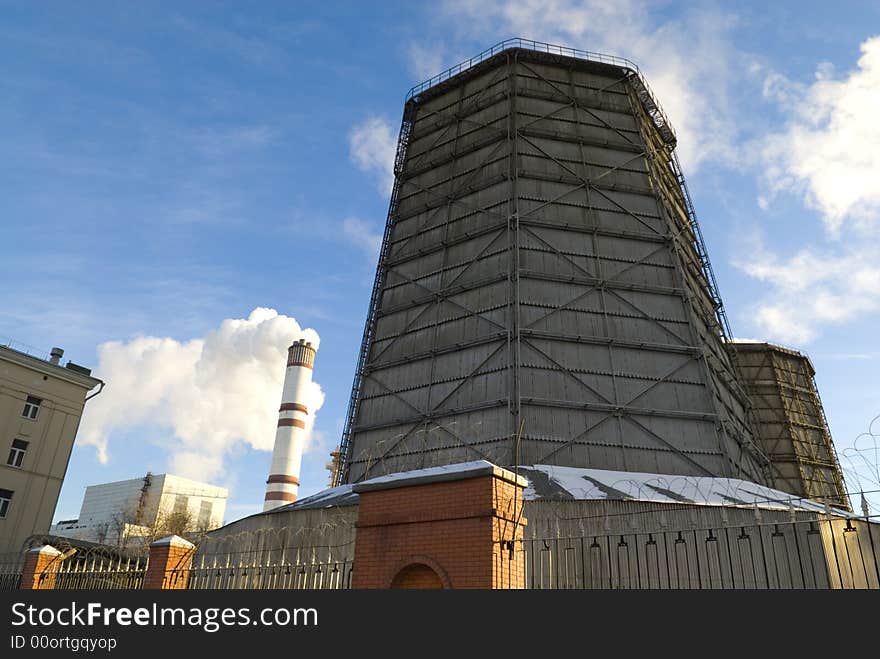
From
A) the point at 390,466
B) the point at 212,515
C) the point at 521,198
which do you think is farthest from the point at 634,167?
the point at 212,515

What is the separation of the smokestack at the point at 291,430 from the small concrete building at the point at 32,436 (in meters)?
23.1

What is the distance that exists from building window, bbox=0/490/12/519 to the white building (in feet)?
240

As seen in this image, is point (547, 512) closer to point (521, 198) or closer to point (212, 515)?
point (521, 198)

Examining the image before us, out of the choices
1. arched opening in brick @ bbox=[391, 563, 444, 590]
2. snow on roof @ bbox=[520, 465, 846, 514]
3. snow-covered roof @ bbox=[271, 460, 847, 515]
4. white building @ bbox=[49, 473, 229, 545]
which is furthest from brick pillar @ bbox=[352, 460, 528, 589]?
white building @ bbox=[49, 473, 229, 545]

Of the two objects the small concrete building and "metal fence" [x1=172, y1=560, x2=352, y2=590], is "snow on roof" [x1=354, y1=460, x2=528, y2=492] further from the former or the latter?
the small concrete building

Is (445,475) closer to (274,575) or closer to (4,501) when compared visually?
(274,575)

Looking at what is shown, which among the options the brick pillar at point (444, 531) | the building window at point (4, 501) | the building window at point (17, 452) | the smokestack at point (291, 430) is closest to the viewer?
the brick pillar at point (444, 531)

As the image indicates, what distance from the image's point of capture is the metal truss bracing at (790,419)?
37.3 m

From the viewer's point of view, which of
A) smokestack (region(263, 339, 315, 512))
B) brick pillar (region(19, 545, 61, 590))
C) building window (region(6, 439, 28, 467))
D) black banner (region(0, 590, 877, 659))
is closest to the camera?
black banner (region(0, 590, 877, 659))

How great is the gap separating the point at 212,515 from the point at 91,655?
11416cm

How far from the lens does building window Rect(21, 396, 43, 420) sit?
2669 centimetres

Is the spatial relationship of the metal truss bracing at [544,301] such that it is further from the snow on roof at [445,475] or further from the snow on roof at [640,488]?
the snow on roof at [445,475]

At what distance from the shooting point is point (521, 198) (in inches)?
980

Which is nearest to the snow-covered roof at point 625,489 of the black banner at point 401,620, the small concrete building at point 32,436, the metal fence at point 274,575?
the metal fence at point 274,575
